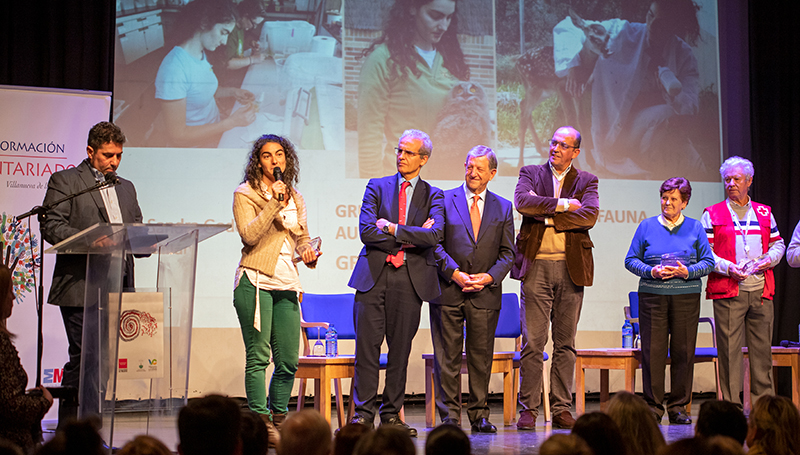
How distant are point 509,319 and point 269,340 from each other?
2.60 m

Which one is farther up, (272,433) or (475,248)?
(475,248)

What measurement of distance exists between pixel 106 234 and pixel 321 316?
287cm

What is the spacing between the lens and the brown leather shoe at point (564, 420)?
4.31m

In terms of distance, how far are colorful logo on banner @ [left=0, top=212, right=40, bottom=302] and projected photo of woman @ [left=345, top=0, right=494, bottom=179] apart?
8.50 ft

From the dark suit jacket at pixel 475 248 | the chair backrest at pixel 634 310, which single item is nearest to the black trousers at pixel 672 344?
the chair backrest at pixel 634 310

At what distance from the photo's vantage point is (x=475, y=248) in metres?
4.34

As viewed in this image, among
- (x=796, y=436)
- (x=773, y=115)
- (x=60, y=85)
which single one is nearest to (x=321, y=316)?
(x=60, y=85)

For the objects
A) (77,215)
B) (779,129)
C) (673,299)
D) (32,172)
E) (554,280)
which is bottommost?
(673,299)

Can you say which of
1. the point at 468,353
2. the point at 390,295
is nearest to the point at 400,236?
the point at 390,295

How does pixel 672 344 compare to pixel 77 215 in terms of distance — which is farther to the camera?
pixel 672 344

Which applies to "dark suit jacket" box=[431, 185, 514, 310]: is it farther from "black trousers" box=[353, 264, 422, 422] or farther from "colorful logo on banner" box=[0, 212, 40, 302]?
"colorful logo on banner" box=[0, 212, 40, 302]

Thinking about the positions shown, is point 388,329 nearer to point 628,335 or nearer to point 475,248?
point 475,248

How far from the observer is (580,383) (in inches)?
205

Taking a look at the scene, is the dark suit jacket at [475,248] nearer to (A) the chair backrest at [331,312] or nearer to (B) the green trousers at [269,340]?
(B) the green trousers at [269,340]
